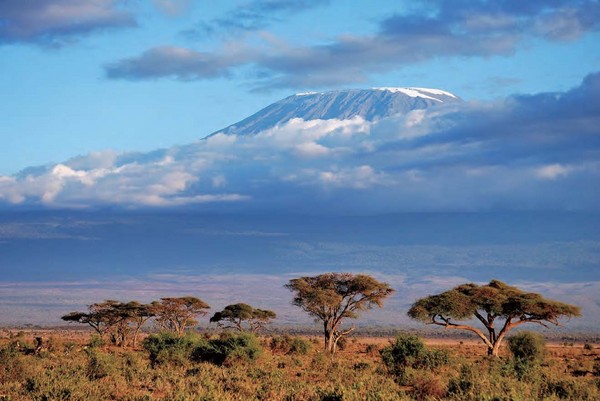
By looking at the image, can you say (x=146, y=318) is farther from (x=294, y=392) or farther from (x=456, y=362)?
(x=294, y=392)

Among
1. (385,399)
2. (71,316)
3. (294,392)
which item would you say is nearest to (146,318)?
(71,316)

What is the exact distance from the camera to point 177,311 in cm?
8556

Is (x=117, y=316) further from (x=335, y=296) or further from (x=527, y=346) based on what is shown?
(x=527, y=346)

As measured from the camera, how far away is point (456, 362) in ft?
138

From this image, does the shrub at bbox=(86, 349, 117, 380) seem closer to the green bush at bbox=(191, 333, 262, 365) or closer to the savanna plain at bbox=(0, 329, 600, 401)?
the savanna plain at bbox=(0, 329, 600, 401)

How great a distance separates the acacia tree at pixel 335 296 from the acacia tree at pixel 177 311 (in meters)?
19.9

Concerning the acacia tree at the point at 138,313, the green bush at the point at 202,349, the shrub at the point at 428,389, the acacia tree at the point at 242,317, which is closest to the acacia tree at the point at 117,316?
the acacia tree at the point at 138,313

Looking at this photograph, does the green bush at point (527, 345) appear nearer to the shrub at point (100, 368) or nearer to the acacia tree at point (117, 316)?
the shrub at point (100, 368)

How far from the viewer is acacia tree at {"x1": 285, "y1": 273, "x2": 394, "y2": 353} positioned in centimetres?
6612

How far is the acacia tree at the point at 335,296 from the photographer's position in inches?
2603

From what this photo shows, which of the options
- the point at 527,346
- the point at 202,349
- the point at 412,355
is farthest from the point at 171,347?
the point at 527,346

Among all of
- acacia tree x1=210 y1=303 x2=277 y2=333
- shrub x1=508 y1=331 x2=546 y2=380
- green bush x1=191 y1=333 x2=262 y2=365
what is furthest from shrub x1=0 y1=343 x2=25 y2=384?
acacia tree x1=210 y1=303 x2=277 y2=333

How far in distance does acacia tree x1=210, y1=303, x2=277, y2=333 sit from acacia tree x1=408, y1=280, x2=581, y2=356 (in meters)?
32.3

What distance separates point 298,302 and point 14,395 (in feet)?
145
